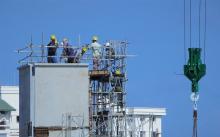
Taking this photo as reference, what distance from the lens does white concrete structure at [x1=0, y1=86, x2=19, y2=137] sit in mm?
84875

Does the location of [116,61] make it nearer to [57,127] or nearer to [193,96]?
[57,127]

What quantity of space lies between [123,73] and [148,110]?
40.3 m

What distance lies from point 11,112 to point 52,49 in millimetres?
41460

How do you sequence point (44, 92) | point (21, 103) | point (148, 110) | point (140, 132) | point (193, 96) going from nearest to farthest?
point (193, 96) < point (44, 92) < point (21, 103) < point (140, 132) < point (148, 110)

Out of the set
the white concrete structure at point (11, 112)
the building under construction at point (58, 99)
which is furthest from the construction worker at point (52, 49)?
the white concrete structure at point (11, 112)

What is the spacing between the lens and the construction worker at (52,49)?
51375 mm

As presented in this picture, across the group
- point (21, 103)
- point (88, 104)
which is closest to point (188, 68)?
point (88, 104)

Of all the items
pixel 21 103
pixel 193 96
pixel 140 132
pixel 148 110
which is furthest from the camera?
pixel 148 110

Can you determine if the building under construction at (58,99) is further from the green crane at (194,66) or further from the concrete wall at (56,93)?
the green crane at (194,66)

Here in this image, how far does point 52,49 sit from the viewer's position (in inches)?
2037

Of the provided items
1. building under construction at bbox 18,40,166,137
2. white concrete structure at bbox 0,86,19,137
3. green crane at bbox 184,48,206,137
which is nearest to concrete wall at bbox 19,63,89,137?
building under construction at bbox 18,40,166,137

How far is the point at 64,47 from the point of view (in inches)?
2035

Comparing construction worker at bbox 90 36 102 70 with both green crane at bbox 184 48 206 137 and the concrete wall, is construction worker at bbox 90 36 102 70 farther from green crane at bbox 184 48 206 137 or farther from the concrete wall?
green crane at bbox 184 48 206 137

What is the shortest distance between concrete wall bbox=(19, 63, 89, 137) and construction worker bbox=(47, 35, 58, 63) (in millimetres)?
778
